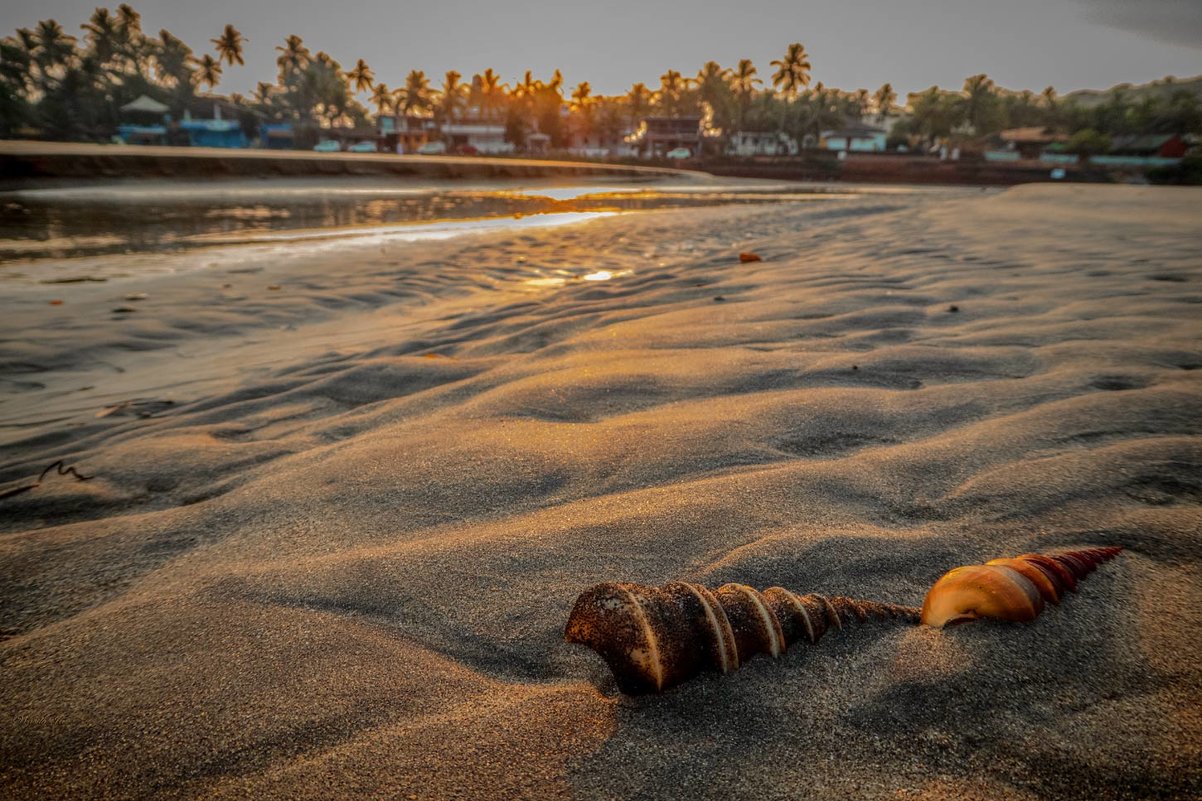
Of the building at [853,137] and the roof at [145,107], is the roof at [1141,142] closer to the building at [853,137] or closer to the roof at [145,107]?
the building at [853,137]

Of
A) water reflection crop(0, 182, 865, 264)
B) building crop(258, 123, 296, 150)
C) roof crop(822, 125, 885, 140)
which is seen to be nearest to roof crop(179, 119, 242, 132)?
building crop(258, 123, 296, 150)

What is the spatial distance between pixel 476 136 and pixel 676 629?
8153 cm

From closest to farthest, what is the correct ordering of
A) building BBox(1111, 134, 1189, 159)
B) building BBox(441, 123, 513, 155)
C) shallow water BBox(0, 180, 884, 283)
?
shallow water BBox(0, 180, 884, 283) < building BBox(1111, 134, 1189, 159) < building BBox(441, 123, 513, 155)

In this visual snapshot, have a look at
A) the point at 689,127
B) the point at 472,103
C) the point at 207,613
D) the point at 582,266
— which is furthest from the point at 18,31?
the point at 207,613

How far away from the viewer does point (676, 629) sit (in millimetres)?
792

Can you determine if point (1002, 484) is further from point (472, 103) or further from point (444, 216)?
point (472, 103)

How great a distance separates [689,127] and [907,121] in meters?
24.2

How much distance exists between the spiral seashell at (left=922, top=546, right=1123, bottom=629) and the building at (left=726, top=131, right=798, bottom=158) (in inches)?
2820

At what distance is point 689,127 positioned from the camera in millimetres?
66625

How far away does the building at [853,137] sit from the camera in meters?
67.8

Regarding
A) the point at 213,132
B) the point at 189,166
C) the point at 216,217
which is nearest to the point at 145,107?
the point at 213,132

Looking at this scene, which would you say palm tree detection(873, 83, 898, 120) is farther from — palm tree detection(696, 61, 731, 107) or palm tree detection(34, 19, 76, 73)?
palm tree detection(34, 19, 76, 73)

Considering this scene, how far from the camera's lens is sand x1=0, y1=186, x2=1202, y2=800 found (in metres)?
0.76

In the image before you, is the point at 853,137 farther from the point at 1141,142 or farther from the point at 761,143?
the point at 1141,142
